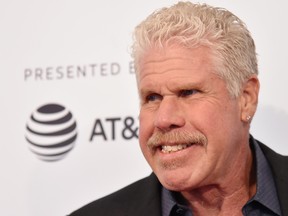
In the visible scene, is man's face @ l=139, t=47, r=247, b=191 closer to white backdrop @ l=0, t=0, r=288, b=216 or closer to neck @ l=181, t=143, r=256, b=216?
neck @ l=181, t=143, r=256, b=216

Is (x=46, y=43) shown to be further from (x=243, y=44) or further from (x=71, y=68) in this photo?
(x=243, y=44)

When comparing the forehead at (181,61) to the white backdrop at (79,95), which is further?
the white backdrop at (79,95)

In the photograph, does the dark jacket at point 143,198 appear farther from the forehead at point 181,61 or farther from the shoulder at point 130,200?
the forehead at point 181,61

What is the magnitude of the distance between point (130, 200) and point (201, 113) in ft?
1.16

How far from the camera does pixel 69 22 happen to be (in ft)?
5.95

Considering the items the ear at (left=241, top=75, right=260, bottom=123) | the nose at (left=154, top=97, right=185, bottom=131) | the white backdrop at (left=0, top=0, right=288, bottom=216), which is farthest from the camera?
the white backdrop at (left=0, top=0, right=288, bottom=216)

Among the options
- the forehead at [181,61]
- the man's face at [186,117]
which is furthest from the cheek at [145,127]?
the forehead at [181,61]

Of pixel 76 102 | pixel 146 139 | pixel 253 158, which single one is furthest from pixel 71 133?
pixel 253 158

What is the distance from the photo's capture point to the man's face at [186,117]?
132cm

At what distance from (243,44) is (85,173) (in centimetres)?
66

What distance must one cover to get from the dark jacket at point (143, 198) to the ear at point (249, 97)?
0.14m

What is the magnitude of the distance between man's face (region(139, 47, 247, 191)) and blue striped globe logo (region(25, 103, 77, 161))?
1.51 feet

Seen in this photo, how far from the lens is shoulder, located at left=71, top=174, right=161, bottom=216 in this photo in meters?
1.51

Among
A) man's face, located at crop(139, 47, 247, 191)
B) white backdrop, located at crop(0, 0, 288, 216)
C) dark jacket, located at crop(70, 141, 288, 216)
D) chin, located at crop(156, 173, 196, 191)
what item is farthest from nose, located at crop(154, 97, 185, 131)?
white backdrop, located at crop(0, 0, 288, 216)
